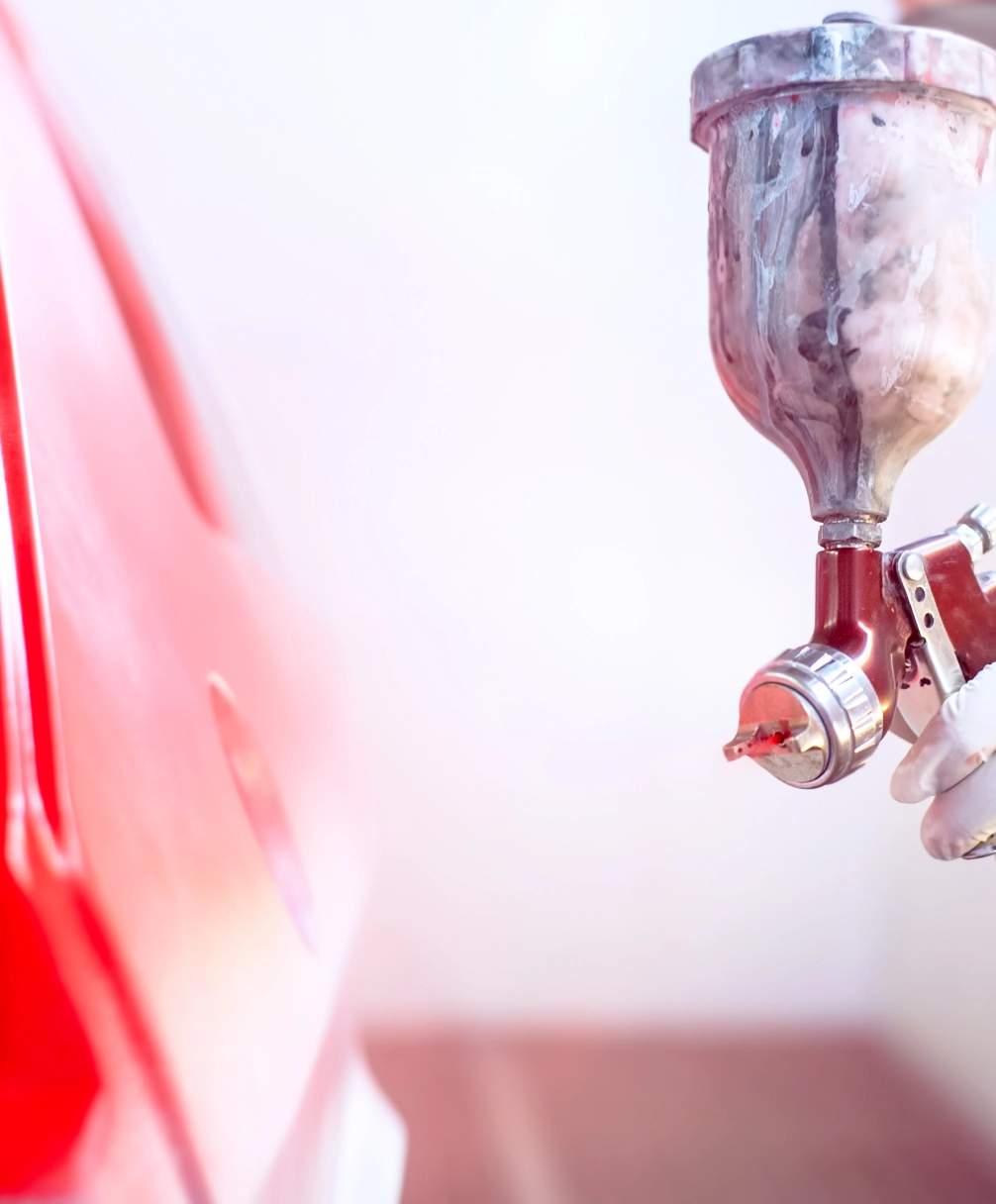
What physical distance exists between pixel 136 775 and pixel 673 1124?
2.17ft

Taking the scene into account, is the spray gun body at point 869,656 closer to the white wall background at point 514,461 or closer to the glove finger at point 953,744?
the glove finger at point 953,744

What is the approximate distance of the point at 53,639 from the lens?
0.56 metres

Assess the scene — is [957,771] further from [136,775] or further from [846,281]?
[136,775]

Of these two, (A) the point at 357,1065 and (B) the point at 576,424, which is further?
(B) the point at 576,424

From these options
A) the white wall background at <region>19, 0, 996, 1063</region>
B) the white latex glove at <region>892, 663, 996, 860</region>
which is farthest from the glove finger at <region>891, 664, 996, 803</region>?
the white wall background at <region>19, 0, 996, 1063</region>

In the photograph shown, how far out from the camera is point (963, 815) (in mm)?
675

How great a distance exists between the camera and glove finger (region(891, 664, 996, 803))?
0.65m

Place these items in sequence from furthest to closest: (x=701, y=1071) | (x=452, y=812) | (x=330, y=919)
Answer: (x=701, y=1071), (x=452, y=812), (x=330, y=919)

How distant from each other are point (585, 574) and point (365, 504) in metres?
0.21

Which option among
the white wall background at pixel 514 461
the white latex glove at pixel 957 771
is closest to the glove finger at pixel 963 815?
the white latex glove at pixel 957 771

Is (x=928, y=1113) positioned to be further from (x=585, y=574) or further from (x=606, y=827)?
(x=585, y=574)

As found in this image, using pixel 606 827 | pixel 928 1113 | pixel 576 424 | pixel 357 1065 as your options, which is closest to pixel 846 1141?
pixel 928 1113

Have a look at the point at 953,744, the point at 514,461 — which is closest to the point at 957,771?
the point at 953,744

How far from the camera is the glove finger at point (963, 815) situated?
26.4 inches
